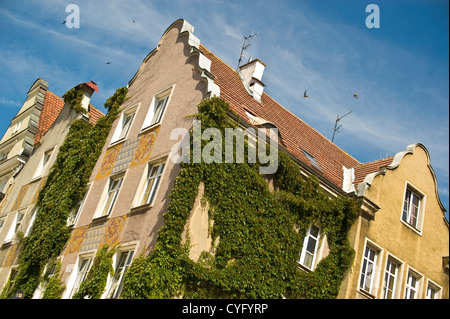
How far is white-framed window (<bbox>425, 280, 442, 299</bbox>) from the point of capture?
2212 cm

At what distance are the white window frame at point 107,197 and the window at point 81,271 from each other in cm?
158

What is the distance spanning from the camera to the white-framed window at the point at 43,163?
2750 cm

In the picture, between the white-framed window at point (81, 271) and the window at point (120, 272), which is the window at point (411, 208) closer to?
the window at point (120, 272)

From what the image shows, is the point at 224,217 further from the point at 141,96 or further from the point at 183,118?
the point at 141,96

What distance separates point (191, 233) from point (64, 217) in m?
7.30

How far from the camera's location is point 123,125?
23.7 meters

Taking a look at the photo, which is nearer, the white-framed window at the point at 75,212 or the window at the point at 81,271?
the window at the point at 81,271

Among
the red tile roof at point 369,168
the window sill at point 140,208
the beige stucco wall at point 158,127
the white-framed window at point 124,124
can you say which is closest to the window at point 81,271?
the beige stucco wall at point 158,127

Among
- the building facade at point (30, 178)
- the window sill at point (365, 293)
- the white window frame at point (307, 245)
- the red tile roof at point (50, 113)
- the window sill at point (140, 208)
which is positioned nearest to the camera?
the window sill at point (140, 208)

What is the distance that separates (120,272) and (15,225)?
33.9ft

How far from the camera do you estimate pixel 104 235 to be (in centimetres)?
1981

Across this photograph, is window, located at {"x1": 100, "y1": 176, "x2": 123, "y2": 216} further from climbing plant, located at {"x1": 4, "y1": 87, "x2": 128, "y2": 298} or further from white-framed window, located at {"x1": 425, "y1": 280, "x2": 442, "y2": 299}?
white-framed window, located at {"x1": 425, "y1": 280, "x2": 442, "y2": 299}

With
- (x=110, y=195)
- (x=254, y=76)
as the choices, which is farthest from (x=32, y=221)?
(x=254, y=76)
